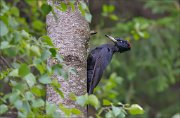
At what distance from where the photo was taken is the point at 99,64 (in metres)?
4.85

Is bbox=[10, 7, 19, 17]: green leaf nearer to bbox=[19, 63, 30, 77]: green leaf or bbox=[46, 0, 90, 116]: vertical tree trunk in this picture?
bbox=[46, 0, 90, 116]: vertical tree trunk

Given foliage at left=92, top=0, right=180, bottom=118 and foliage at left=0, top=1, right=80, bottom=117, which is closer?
foliage at left=0, top=1, right=80, bottom=117

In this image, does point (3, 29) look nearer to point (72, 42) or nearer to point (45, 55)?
point (45, 55)

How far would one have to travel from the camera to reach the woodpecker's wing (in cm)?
457

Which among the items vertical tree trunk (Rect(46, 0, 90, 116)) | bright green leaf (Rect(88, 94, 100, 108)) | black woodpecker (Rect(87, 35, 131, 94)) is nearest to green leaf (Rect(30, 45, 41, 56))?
bright green leaf (Rect(88, 94, 100, 108))

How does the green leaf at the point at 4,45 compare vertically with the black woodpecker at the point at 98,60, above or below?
above

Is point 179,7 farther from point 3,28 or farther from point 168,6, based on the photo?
point 3,28

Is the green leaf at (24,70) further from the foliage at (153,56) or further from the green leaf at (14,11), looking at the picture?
the foliage at (153,56)

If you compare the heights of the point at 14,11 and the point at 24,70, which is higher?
the point at 24,70

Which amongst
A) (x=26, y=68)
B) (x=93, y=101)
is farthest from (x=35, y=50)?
(x=93, y=101)

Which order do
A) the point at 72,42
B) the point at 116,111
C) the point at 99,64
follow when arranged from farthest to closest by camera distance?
1. the point at 99,64
2. the point at 72,42
3. the point at 116,111

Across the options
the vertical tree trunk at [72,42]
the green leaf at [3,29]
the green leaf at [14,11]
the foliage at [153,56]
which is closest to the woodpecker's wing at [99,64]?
the vertical tree trunk at [72,42]

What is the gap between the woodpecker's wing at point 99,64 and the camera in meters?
4.57

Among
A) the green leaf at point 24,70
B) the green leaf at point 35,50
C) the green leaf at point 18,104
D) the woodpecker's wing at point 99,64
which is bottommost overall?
the woodpecker's wing at point 99,64
